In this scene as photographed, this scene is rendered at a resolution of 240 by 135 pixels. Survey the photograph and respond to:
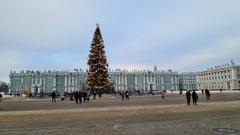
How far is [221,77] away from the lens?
140375 millimetres

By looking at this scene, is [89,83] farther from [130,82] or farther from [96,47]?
[130,82]

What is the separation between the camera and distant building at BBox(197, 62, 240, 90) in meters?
129

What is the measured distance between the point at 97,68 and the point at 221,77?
347ft

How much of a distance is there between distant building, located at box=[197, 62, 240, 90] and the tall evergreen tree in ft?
303

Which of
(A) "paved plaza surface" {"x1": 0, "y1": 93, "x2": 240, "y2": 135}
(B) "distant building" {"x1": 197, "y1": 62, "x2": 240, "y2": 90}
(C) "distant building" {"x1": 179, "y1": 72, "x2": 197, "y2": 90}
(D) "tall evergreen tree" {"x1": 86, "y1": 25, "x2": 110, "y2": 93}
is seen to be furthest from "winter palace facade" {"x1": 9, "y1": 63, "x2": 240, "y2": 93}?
(A) "paved plaza surface" {"x1": 0, "y1": 93, "x2": 240, "y2": 135}

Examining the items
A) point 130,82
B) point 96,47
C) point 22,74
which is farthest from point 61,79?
point 96,47

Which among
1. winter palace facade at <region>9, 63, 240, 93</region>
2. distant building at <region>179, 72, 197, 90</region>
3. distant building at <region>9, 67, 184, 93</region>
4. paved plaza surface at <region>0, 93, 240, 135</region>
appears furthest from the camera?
distant building at <region>179, 72, 197, 90</region>

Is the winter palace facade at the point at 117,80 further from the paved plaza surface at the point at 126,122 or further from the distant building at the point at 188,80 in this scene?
the paved plaza surface at the point at 126,122

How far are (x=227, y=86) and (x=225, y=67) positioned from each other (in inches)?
364

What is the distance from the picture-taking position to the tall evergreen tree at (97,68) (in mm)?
48750

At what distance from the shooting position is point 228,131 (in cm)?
977

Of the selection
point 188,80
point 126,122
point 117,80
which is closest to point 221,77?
point 188,80

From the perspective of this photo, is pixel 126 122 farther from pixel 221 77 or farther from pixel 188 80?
pixel 188 80

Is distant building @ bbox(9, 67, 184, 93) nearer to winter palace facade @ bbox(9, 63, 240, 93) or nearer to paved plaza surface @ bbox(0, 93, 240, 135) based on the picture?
winter palace facade @ bbox(9, 63, 240, 93)
